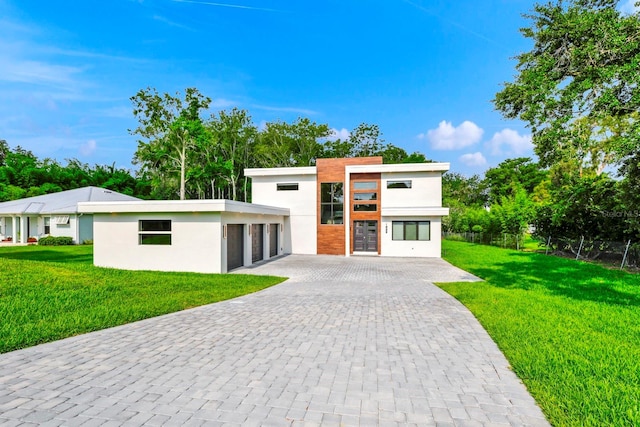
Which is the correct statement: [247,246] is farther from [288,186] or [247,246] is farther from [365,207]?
[365,207]

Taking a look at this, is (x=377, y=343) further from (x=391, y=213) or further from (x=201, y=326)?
(x=391, y=213)

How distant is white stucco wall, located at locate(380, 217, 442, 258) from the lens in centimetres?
1892

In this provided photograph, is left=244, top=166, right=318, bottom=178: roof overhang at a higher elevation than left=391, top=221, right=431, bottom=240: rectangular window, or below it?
higher

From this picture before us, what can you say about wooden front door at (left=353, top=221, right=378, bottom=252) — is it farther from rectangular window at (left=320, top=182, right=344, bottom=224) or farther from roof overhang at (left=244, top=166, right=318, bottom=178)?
roof overhang at (left=244, top=166, right=318, bottom=178)

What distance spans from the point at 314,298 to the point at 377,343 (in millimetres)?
3506

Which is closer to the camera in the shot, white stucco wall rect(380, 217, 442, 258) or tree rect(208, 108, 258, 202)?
white stucco wall rect(380, 217, 442, 258)

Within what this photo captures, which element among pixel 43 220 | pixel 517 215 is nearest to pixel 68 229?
pixel 43 220

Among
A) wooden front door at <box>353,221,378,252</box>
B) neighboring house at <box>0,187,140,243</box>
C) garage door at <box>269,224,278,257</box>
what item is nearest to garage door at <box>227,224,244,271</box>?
garage door at <box>269,224,278,257</box>

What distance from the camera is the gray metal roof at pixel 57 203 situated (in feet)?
83.9

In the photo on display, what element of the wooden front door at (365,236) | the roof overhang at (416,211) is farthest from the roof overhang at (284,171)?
the roof overhang at (416,211)

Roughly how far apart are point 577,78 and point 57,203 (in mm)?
34941

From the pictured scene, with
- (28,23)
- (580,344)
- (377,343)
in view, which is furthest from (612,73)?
(28,23)

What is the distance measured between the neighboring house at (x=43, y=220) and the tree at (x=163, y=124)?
7576 millimetres

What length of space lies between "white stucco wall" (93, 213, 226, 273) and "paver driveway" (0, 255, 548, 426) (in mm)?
5682
